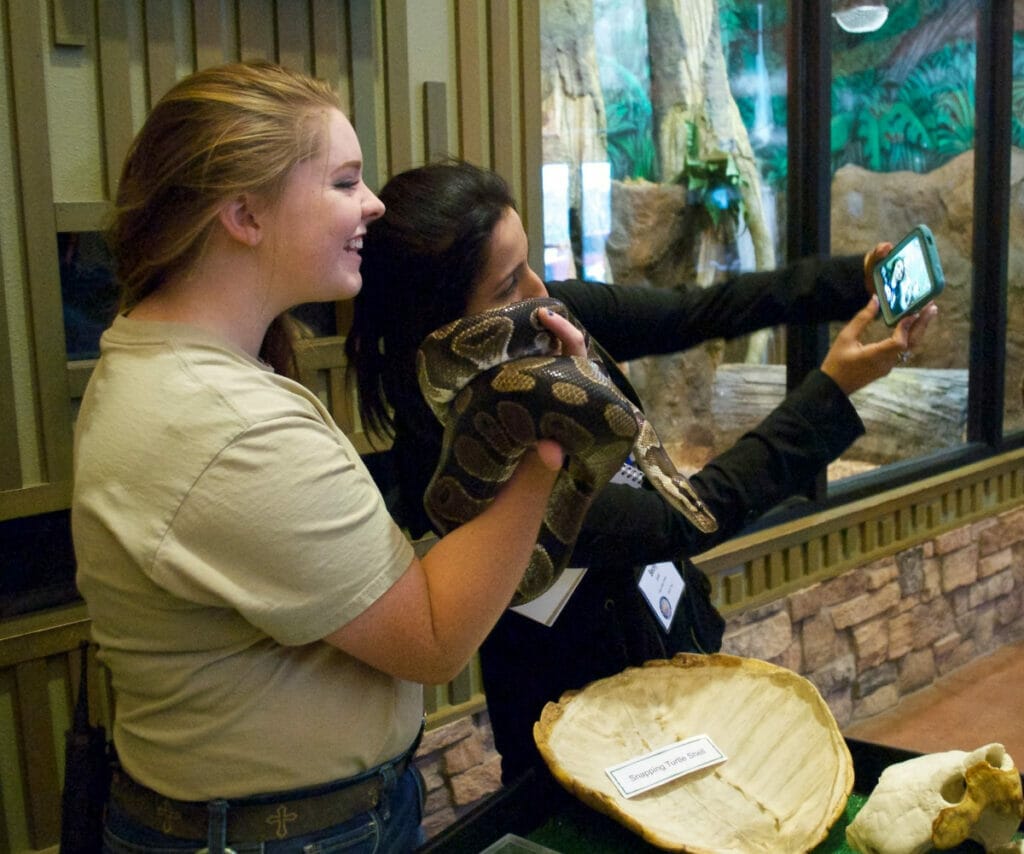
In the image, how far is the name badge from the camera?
1689mm

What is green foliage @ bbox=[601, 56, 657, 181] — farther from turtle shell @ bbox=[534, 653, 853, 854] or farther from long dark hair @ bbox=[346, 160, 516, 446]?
turtle shell @ bbox=[534, 653, 853, 854]

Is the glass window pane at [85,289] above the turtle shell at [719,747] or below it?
above

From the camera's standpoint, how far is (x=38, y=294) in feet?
6.33

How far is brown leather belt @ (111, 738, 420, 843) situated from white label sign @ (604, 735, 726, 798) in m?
0.30

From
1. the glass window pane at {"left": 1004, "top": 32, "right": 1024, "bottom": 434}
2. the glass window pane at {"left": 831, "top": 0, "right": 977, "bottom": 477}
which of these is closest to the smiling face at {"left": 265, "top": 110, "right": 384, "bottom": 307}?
the glass window pane at {"left": 831, "top": 0, "right": 977, "bottom": 477}

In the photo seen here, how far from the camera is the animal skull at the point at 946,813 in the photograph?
1.24m

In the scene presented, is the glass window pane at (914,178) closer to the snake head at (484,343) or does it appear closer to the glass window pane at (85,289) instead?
the glass window pane at (85,289)

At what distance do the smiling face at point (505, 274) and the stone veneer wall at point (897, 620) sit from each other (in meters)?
2.22

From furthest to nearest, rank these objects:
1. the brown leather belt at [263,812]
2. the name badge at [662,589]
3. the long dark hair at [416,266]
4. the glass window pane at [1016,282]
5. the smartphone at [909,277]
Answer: the glass window pane at [1016,282], the smartphone at [909,277], the name badge at [662,589], the long dark hair at [416,266], the brown leather belt at [263,812]

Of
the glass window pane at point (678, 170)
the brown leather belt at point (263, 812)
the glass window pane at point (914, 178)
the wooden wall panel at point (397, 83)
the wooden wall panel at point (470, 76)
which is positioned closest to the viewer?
the brown leather belt at point (263, 812)

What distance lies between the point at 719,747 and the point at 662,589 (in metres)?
0.34

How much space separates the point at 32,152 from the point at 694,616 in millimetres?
1407

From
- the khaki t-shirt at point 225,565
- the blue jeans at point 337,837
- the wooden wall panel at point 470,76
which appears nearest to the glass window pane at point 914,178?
the wooden wall panel at point 470,76

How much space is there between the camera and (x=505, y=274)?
5.20 feet
